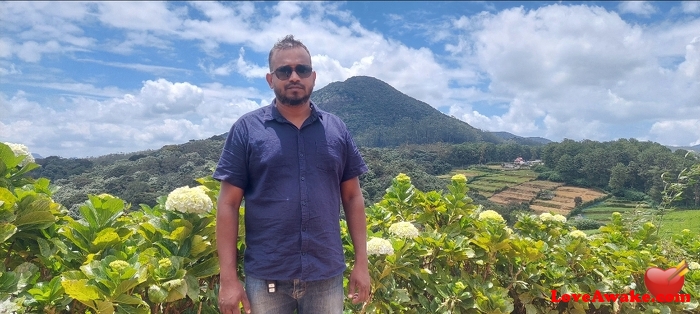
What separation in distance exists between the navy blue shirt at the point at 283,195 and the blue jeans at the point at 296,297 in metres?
0.06

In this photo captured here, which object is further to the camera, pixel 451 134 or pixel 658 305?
pixel 451 134

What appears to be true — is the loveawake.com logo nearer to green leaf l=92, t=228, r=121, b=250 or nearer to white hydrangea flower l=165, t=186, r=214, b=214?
white hydrangea flower l=165, t=186, r=214, b=214

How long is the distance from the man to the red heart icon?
2904 mm

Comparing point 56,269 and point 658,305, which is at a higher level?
point 56,269

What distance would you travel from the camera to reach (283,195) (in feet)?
6.34

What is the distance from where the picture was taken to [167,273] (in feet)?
6.31

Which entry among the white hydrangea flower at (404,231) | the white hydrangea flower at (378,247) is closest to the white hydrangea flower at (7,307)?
the white hydrangea flower at (378,247)

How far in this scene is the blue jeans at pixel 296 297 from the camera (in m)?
1.96

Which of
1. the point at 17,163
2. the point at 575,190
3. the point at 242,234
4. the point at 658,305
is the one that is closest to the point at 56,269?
the point at 17,163

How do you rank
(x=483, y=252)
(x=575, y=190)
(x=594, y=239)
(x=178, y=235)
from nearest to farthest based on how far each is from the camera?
(x=178, y=235) < (x=483, y=252) < (x=594, y=239) < (x=575, y=190)

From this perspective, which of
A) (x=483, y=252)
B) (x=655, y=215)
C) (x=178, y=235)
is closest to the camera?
(x=178, y=235)

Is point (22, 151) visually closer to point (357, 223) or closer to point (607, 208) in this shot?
point (357, 223)

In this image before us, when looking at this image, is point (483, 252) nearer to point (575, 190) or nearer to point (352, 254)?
point (352, 254)

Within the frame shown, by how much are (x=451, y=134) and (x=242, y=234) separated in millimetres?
126079
